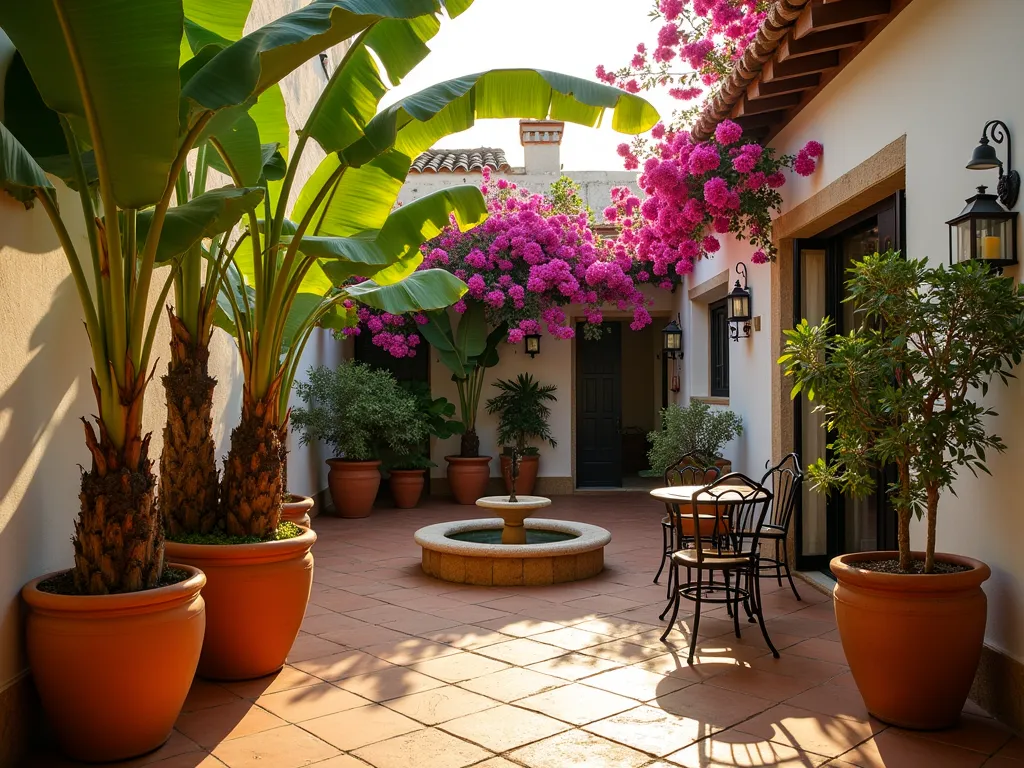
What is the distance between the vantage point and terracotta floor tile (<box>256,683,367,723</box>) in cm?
404

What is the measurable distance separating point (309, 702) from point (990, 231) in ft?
12.3

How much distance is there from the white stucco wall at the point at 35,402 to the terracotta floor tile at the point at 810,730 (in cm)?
310

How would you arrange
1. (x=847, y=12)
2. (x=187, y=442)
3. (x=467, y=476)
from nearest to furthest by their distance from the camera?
(x=187, y=442) < (x=847, y=12) < (x=467, y=476)

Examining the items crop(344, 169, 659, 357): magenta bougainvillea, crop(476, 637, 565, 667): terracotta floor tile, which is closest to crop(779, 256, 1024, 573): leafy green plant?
crop(476, 637, 565, 667): terracotta floor tile

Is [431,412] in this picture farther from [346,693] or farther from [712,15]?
[346,693]

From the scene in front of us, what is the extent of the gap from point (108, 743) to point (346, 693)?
117 centimetres

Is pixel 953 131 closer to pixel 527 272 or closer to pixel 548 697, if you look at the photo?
pixel 548 697

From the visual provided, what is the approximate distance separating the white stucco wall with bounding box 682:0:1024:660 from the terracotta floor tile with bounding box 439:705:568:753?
204cm

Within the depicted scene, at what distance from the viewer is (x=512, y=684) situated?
14.6 feet

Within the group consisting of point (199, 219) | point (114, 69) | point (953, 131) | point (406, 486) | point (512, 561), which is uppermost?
Result: point (953, 131)

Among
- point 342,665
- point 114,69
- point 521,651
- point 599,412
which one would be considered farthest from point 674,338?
point 114,69

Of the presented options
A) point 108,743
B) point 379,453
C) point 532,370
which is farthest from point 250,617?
point 532,370

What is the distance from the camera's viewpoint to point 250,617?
175 inches

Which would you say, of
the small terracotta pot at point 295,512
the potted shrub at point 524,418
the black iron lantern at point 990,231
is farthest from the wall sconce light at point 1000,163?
the potted shrub at point 524,418
